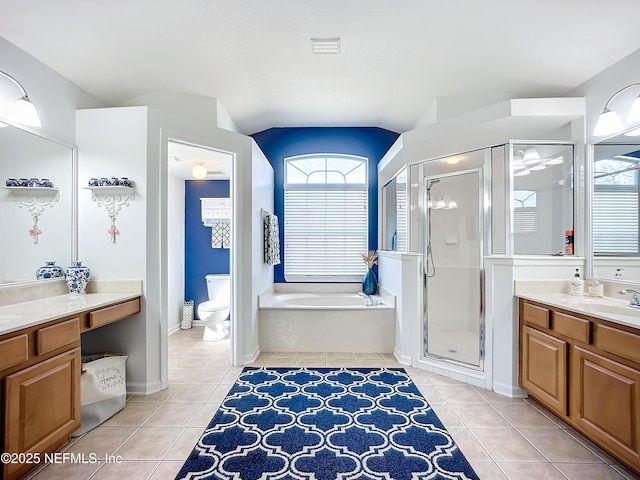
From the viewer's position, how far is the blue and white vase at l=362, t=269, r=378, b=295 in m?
4.27

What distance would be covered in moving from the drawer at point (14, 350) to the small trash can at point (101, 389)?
626 millimetres

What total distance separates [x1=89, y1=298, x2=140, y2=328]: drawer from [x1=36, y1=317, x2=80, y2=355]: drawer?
0.15 m

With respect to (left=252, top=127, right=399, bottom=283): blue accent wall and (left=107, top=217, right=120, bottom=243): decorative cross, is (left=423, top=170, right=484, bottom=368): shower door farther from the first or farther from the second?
(left=107, top=217, right=120, bottom=243): decorative cross

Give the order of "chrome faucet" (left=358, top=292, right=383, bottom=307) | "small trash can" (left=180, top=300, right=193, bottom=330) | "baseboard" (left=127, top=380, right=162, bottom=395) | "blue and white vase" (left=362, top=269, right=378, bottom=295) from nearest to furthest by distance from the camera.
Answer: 1. "baseboard" (left=127, top=380, right=162, bottom=395)
2. "chrome faucet" (left=358, top=292, right=383, bottom=307)
3. "blue and white vase" (left=362, top=269, right=378, bottom=295)
4. "small trash can" (left=180, top=300, right=193, bottom=330)

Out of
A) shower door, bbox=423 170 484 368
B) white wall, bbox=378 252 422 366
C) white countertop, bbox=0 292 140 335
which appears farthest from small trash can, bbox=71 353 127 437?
shower door, bbox=423 170 484 368

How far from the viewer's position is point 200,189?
4.66 meters

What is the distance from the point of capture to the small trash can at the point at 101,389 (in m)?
2.12

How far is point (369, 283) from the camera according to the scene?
14.0 ft

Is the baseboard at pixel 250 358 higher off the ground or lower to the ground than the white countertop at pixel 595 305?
lower

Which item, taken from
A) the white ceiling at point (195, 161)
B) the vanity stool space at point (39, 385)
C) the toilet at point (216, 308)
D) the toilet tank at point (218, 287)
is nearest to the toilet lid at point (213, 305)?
the toilet at point (216, 308)

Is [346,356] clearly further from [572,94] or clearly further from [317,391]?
[572,94]

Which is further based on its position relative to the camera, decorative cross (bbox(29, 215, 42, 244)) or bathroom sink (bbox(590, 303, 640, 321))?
decorative cross (bbox(29, 215, 42, 244))

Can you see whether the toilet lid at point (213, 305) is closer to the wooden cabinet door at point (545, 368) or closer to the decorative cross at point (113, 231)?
the decorative cross at point (113, 231)

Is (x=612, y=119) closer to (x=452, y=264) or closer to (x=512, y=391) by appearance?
(x=452, y=264)
